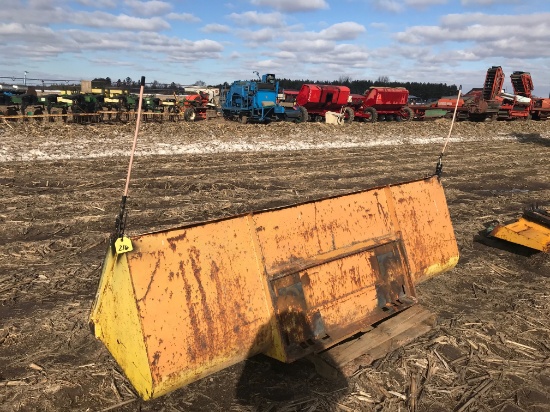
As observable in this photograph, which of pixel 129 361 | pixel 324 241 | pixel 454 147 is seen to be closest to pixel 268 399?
pixel 129 361

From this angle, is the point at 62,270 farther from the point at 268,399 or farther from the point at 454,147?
the point at 454,147

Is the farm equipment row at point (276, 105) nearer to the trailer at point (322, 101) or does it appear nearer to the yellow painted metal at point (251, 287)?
the trailer at point (322, 101)

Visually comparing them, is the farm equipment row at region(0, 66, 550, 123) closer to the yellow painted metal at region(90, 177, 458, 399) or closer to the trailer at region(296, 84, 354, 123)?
the trailer at region(296, 84, 354, 123)

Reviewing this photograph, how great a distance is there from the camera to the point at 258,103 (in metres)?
20.2

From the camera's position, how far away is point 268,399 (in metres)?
2.96

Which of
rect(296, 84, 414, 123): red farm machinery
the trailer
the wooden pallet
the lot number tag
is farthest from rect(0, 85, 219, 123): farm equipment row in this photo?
the wooden pallet

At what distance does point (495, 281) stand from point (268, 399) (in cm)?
327

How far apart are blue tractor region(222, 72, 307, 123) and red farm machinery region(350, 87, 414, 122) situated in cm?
401

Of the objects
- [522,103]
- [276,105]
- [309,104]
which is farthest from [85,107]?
[522,103]

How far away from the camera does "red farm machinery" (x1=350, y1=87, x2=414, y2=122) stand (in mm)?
23359

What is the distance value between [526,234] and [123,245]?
5.08 meters

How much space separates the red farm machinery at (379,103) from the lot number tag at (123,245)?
872 inches

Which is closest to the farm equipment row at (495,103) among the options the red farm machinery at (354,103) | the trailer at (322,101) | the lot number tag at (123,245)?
the red farm machinery at (354,103)

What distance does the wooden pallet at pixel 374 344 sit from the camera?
308 cm
